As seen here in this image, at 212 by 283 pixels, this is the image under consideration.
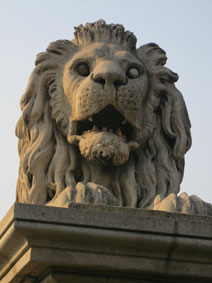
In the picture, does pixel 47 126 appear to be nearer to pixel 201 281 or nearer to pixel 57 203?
pixel 57 203

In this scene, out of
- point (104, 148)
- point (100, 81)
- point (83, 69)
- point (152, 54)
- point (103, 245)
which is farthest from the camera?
point (152, 54)

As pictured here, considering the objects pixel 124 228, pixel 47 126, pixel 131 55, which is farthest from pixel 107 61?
pixel 124 228

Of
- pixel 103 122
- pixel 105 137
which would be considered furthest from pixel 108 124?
pixel 105 137

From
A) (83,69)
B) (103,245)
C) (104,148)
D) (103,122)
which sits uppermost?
(83,69)

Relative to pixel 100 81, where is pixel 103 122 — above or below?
below

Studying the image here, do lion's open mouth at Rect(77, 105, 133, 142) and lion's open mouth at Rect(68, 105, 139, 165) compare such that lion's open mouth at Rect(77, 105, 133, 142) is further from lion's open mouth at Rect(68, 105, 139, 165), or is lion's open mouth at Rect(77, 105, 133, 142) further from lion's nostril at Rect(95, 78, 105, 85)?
lion's nostril at Rect(95, 78, 105, 85)

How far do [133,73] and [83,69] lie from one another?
46cm

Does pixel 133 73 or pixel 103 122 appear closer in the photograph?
pixel 103 122

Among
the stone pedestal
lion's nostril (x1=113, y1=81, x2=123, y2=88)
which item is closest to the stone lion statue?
lion's nostril (x1=113, y1=81, x2=123, y2=88)

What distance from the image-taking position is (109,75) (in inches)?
284

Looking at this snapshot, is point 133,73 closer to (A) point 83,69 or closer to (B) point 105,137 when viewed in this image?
(A) point 83,69

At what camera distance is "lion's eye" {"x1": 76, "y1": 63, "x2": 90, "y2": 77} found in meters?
7.55

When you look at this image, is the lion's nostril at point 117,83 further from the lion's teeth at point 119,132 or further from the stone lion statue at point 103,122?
the lion's teeth at point 119,132

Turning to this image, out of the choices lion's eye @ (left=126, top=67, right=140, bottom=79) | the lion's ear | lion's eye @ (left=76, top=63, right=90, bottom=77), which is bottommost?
lion's eye @ (left=76, top=63, right=90, bottom=77)
